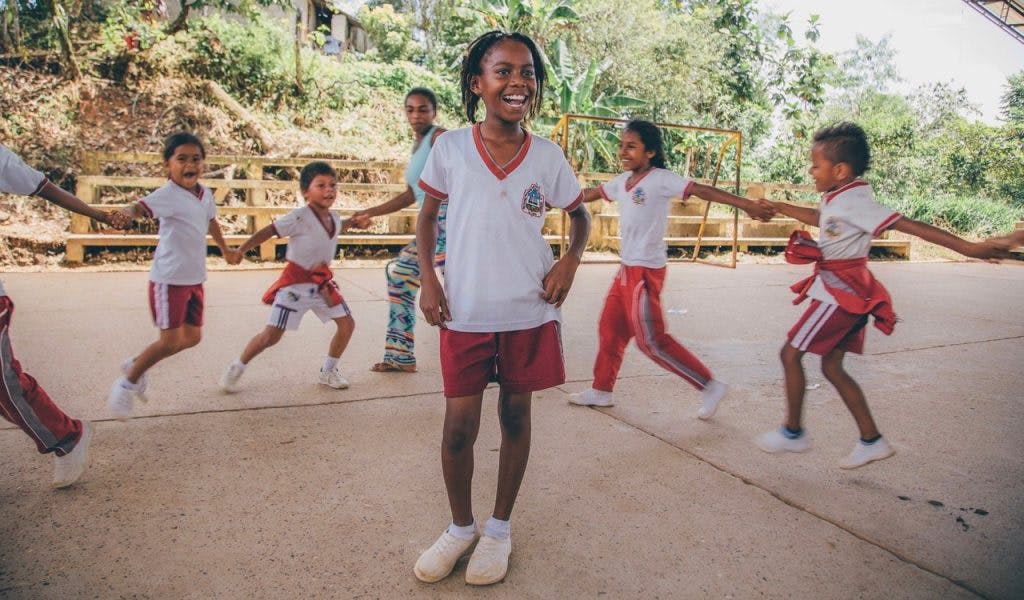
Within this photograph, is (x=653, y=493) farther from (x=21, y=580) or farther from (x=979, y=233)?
(x=979, y=233)

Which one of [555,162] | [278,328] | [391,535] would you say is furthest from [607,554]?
[278,328]

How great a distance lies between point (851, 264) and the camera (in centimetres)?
295

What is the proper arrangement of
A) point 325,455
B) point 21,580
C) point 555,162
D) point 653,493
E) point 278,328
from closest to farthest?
point 21,580
point 555,162
point 653,493
point 325,455
point 278,328

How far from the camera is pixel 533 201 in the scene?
6.90 feet

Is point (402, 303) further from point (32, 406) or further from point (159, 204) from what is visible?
point (32, 406)

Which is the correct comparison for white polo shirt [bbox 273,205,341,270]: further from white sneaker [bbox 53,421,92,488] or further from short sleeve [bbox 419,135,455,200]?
short sleeve [bbox 419,135,455,200]

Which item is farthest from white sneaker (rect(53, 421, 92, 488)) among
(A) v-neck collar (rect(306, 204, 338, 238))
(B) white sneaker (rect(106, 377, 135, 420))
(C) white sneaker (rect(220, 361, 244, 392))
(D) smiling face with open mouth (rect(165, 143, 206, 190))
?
Answer: (A) v-neck collar (rect(306, 204, 338, 238))

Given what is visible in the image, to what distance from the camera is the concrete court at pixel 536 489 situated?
2.05 meters

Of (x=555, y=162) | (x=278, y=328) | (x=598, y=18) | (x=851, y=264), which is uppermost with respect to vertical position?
(x=598, y=18)

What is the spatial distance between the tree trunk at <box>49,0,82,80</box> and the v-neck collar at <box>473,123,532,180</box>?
38.4 feet

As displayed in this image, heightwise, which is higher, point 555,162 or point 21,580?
point 555,162

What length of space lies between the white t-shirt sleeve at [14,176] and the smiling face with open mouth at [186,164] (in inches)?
31.8

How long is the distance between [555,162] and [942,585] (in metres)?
1.74

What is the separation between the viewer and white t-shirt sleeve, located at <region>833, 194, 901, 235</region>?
2787 millimetres
